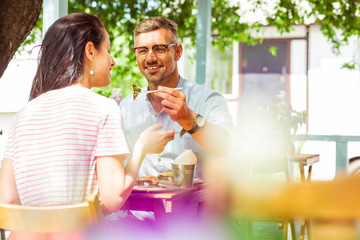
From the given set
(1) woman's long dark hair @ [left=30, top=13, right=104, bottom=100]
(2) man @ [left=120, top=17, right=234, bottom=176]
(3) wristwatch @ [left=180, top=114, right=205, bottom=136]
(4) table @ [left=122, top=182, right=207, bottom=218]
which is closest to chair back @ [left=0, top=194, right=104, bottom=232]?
(1) woman's long dark hair @ [left=30, top=13, right=104, bottom=100]

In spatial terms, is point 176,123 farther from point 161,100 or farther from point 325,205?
point 325,205

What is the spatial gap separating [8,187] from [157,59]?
4.50 feet

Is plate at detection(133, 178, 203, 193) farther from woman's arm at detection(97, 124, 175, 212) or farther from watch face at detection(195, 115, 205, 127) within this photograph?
woman's arm at detection(97, 124, 175, 212)

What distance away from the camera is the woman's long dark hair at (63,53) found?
1.67 metres

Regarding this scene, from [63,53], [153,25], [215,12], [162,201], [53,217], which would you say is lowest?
[162,201]

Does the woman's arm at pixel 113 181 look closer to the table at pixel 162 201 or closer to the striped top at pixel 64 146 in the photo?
the striped top at pixel 64 146

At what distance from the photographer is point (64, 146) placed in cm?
151

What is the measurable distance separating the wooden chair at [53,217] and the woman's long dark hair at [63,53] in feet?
1.75

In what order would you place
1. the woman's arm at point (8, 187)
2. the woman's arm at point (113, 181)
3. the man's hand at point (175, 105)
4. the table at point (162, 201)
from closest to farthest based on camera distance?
the woman's arm at point (113, 181) → the woman's arm at point (8, 187) → the table at point (162, 201) → the man's hand at point (175, 105)

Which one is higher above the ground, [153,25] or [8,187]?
[153,25]

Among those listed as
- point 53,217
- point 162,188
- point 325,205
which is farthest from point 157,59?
point 325,205

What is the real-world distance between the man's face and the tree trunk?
2.42 feet

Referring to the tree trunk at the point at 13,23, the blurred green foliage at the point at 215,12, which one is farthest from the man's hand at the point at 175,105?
the blurred green foliage at the point at 215,12

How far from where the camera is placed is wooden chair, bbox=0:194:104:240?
1.27m
